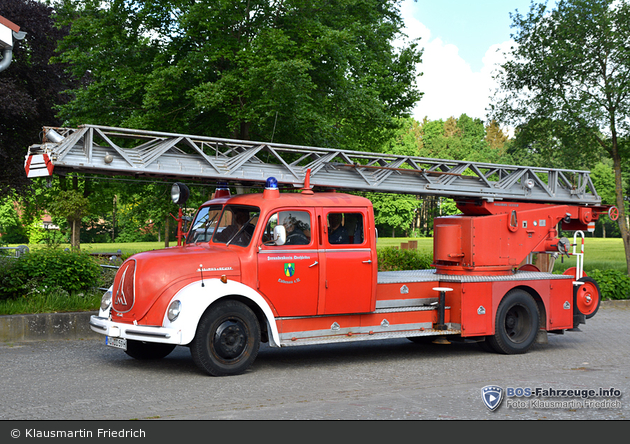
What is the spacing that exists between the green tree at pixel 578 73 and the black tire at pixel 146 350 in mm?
15641

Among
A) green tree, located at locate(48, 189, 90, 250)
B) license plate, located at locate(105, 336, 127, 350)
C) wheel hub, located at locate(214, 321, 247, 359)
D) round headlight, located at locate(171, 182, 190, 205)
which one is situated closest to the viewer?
wheel hub, located at locate(214, 321, 247, 359)

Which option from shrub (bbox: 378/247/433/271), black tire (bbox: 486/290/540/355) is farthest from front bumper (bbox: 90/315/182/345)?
shrub (bbox: 378/247/433/271)

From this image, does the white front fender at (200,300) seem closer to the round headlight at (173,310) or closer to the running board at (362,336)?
the round headlight at (173,310)

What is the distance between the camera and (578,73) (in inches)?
835

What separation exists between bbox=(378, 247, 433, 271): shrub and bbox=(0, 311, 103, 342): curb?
891 cm

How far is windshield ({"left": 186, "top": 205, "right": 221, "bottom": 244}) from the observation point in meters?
9.71

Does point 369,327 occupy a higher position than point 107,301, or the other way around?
point 107,301

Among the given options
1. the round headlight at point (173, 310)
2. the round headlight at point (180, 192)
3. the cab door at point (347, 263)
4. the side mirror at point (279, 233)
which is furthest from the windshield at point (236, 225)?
the round headlight at point (173, 310)

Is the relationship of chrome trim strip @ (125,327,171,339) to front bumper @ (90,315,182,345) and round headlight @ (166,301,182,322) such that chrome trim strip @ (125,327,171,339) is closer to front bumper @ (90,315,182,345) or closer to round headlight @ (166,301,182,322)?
front bumper @ (90,315,182,345)

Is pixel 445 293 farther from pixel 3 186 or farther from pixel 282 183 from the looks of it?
pixel 3 186

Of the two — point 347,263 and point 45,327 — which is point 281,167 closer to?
point 347,263

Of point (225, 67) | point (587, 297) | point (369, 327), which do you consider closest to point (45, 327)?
point (369, 327)

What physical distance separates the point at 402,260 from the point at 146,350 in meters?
10.5

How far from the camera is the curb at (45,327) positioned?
11008 millimetres
